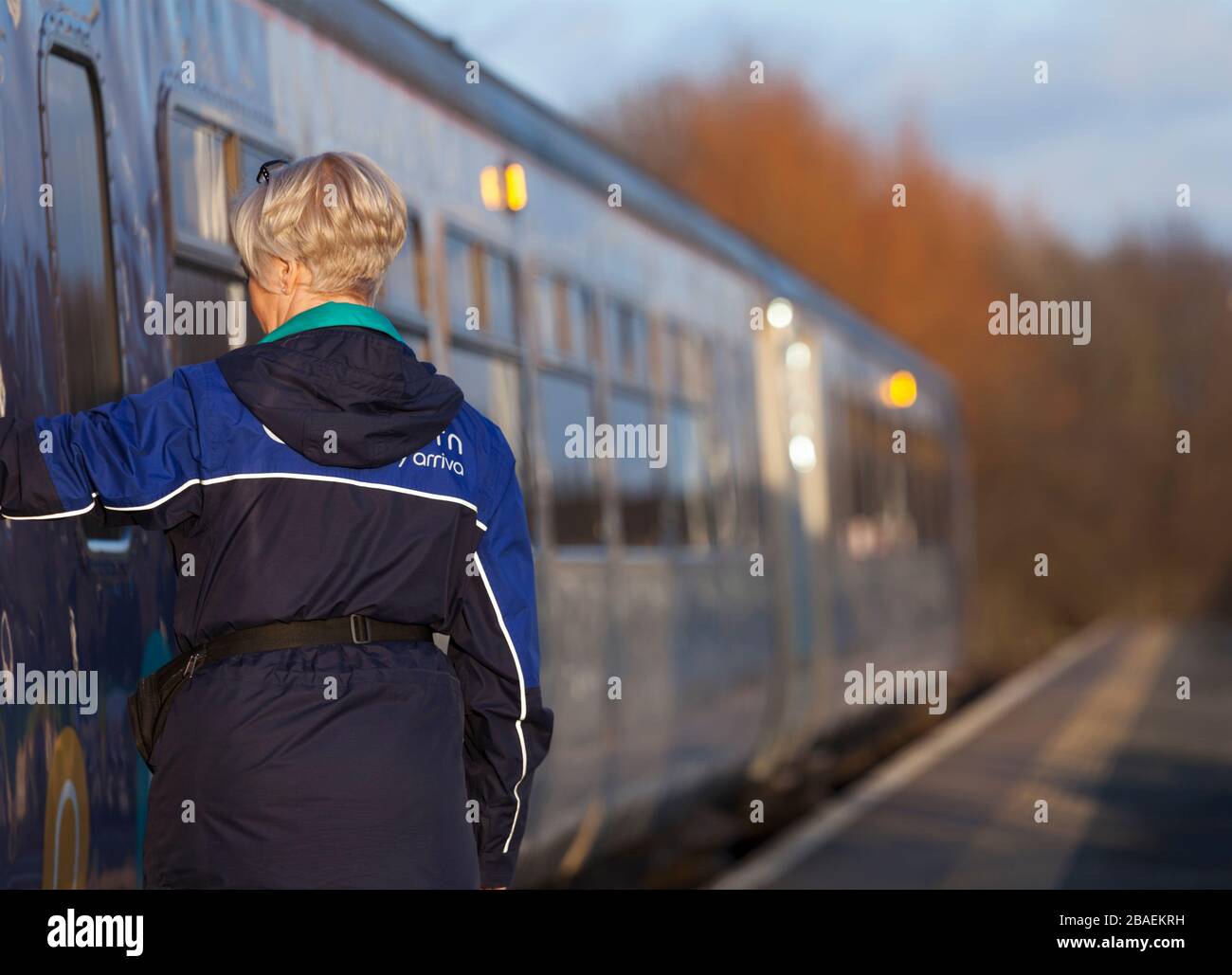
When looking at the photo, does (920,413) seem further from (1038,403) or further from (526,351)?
(1038,403)

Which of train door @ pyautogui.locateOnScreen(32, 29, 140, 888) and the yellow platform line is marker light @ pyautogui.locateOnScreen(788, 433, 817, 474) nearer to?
the yellow platform line

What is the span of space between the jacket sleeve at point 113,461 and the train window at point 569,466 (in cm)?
446

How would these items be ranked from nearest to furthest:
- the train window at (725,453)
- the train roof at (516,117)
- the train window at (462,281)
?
the train roof at (516,117) → the train window at (462,281) → the train window at (725,453)

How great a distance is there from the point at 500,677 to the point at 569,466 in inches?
175

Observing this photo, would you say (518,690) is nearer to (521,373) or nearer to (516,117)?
(521,373)

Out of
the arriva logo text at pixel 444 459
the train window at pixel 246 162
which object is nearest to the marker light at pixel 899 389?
the train window at pixel 246 162

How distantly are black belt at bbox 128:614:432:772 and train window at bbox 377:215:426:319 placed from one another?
2.93 m

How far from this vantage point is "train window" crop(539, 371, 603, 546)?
729 cm

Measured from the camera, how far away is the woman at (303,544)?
2.67 metres

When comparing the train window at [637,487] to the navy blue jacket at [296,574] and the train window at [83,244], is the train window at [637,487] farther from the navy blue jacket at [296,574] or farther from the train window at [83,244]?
the navy blue jacket at [296,574]

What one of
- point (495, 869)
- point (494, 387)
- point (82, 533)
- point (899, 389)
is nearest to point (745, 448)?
point (494, 387)

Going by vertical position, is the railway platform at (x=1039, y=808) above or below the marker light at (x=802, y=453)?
below

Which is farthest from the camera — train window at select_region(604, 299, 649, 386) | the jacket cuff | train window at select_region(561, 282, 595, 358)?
train window at select_region(604, 299, 649, 386)

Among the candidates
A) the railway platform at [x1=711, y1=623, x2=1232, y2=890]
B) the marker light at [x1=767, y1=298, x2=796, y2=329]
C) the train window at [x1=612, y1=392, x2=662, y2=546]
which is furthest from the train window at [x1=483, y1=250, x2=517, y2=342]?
the marker light at [x1=767, y1=298, x2=796, y2=329]
